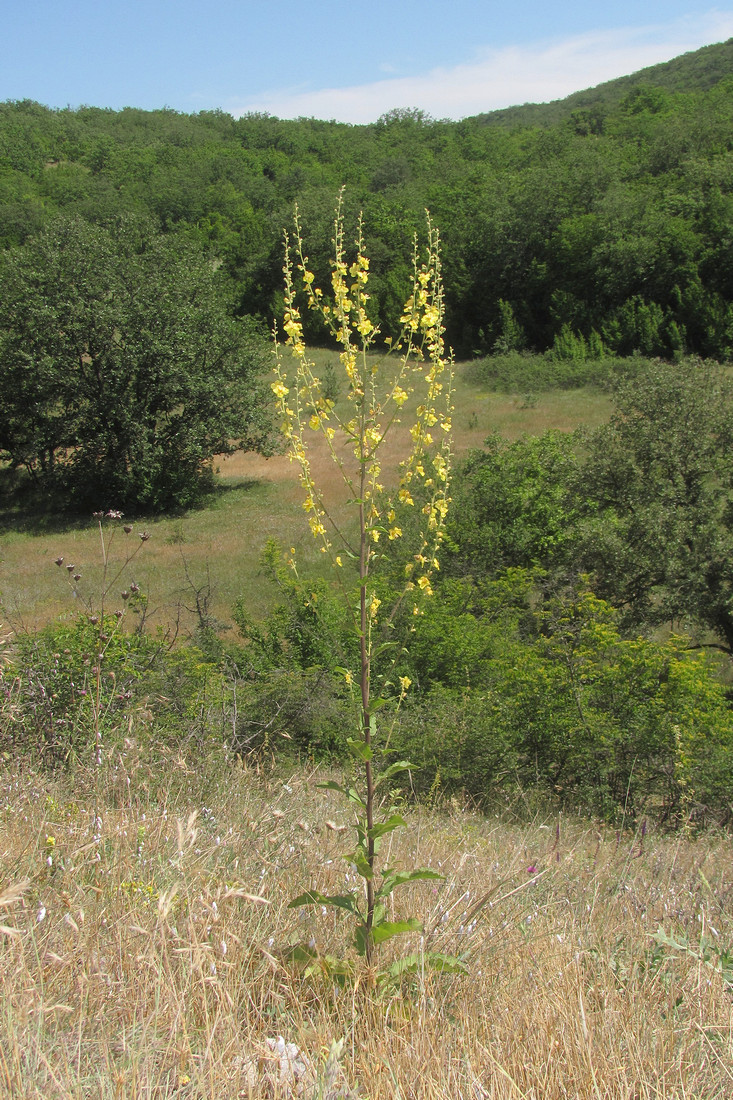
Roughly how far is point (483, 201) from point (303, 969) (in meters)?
63.9

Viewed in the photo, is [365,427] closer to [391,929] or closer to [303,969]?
[391,929]

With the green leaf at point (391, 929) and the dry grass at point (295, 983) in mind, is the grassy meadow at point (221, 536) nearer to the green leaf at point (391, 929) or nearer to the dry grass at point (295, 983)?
the dry grass at point (295, 983)

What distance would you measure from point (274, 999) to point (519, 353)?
5034 cm

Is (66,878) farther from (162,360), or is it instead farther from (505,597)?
(162,360)

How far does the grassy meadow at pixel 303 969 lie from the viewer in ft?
5.81

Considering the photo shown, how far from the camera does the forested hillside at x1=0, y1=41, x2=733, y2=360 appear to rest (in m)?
47.0

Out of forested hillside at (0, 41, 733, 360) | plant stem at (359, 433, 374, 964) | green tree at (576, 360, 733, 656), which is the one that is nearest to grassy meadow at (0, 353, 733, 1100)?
plant stem at (359, 433, 374, 964)

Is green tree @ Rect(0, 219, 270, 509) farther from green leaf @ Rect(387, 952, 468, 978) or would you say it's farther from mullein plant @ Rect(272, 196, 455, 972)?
green leaf @ Rect(387, 952, 468, 978)

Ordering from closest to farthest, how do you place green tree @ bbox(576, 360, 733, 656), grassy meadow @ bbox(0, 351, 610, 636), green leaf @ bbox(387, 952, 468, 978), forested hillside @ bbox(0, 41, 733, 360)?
green leaf @ bbox(387, 952, 468, 978) < green tree @ bbox(576, 360, 733, 656) < grassy meadow @ bbox(0, 351, 610, 636) < forested hillside @ bbox(0, 41, 733, 360)

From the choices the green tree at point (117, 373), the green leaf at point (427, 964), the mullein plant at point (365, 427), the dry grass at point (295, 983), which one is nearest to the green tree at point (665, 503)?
the dry grass at point (295, 983)

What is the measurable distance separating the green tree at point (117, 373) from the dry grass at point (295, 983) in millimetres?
28031

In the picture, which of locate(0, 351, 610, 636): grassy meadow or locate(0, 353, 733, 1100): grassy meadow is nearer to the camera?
locate(0, 353, 733, 1100): grassy meadow

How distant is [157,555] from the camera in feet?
81.0

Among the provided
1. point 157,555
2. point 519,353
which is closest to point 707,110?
point 519,353
